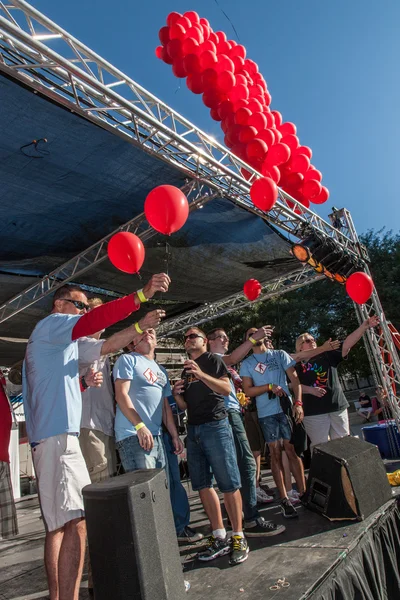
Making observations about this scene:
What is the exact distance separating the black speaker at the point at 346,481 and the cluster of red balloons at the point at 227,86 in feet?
A: 10.8

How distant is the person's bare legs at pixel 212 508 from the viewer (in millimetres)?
2686

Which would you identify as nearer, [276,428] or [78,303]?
[78,303]

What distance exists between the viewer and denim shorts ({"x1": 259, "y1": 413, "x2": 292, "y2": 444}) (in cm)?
369

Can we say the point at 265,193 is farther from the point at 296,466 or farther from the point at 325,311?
the point at 325,311

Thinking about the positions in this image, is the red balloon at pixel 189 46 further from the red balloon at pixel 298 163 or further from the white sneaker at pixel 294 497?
the white sneaker at pixel 294 497

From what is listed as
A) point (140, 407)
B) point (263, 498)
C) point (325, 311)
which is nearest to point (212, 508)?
point (140, 407)

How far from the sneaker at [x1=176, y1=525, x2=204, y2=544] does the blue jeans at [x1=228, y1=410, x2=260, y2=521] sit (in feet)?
1.45

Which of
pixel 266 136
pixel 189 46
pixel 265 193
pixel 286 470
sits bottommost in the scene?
pixel 286 470

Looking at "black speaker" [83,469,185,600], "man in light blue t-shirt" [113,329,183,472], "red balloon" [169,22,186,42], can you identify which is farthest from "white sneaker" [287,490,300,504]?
"red balloon" [169,22,186,42]

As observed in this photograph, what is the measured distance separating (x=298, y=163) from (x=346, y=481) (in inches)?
157

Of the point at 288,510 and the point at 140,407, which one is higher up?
the point at 140,407

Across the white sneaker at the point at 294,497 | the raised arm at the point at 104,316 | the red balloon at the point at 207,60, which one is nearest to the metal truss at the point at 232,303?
the red balloon at the point at 207,60

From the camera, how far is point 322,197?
19.5 feet

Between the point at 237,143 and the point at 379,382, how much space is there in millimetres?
4287
